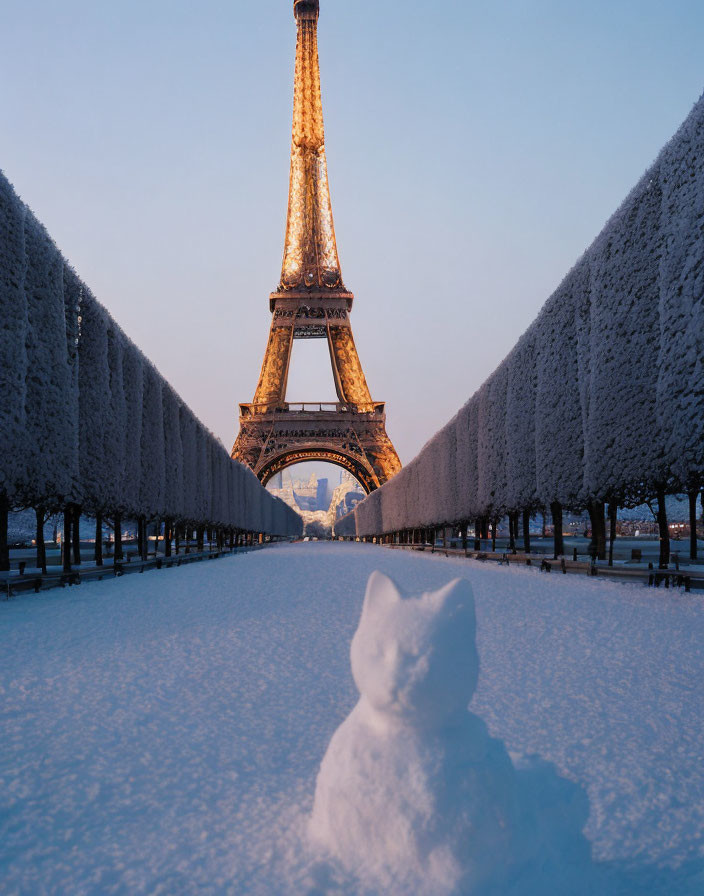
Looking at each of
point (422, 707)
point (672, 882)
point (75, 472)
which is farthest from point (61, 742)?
point (75, 472)

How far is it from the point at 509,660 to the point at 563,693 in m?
1.00

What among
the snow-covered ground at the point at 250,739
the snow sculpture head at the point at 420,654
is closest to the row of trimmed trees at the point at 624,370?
the snow-covered ground at the point at 250,739

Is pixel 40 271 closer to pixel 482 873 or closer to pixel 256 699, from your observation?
pixel 256 699

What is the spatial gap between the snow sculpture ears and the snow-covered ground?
0.79 meters

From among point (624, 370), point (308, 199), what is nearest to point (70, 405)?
point (624, 370)

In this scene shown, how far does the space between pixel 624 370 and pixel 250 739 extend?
1107cm

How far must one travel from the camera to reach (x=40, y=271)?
43.9 ft

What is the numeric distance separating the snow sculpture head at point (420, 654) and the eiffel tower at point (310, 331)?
5056cm

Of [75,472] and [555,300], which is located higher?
[555,300]

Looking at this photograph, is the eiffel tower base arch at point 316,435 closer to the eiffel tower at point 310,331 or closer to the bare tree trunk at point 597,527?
the eiffel tower at point 310,331

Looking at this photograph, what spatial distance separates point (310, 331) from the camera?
61.3m

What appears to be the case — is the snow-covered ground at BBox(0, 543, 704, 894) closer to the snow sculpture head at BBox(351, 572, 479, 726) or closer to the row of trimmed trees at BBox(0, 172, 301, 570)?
the snow sculpture head at BBox(351, 572, 479, 726)

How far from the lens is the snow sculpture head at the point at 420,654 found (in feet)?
6.04

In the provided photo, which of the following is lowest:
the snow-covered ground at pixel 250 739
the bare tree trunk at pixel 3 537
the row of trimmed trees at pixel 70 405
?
the snow-covered ground at pixel 250 739
